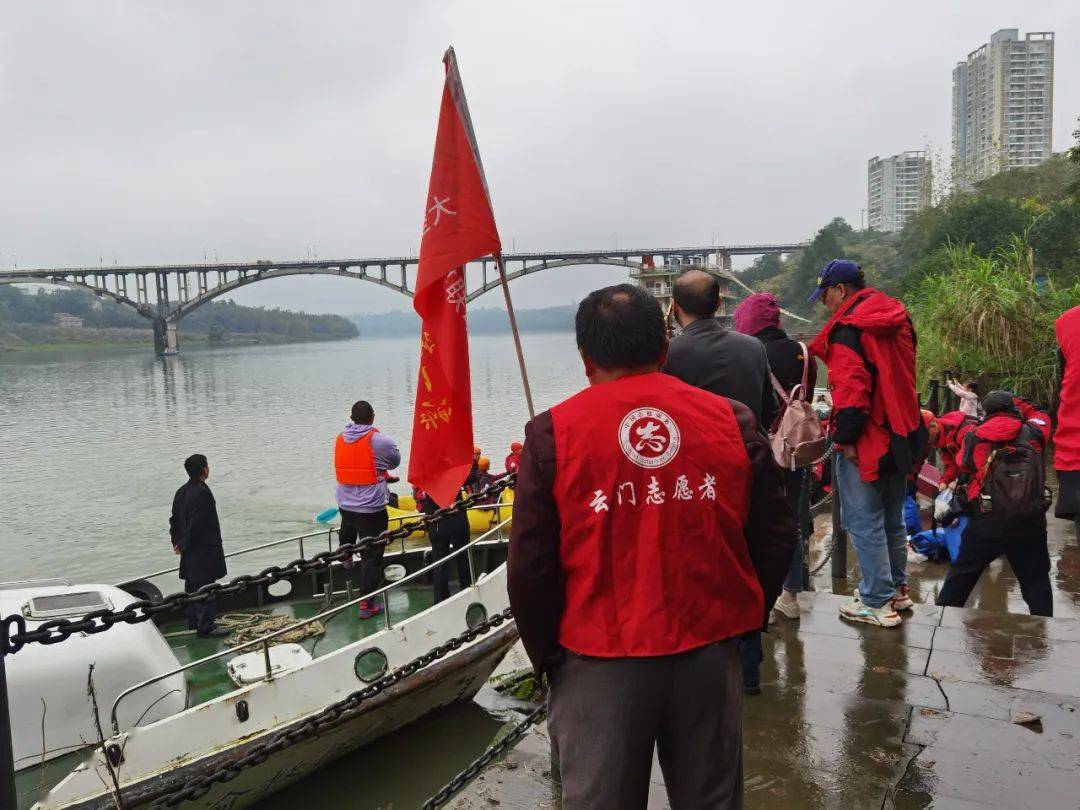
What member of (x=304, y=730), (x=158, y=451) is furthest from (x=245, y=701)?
(x=158, y=451)

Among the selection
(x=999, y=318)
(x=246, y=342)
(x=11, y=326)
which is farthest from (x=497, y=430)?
(x=246, y=342)

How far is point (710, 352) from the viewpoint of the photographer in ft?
10.1

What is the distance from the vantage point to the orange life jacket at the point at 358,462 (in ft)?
23.6

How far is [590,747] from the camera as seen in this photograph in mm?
1855

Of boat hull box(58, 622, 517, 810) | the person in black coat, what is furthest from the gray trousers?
the person in black coat

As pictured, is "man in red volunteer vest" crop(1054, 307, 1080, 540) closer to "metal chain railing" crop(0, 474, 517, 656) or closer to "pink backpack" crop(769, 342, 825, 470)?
"pink backpack" crop(769, 342, 825, 470)

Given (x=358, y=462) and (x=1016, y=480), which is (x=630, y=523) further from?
(x=358, y=462)

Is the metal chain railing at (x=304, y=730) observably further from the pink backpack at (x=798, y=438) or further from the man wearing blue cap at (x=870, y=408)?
the man wearing blue cap at (x=870, y=408)

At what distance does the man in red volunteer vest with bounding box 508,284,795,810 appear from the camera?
5.97 ft

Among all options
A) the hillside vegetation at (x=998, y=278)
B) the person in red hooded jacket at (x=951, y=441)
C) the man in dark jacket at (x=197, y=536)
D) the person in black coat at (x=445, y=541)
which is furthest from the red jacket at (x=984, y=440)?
the hillside vegetation at (x=998, y=278)

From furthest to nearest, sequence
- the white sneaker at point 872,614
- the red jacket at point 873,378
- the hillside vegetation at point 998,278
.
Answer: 1. the hillside vegetation at point 998,278
2. the white sneaker at point 872,614
3. the red jacket at point 873,378

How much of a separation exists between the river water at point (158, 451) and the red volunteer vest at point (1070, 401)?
458 inches

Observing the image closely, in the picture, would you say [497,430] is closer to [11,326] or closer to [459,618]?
[459,618]

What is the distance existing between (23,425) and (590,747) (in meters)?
39.0
